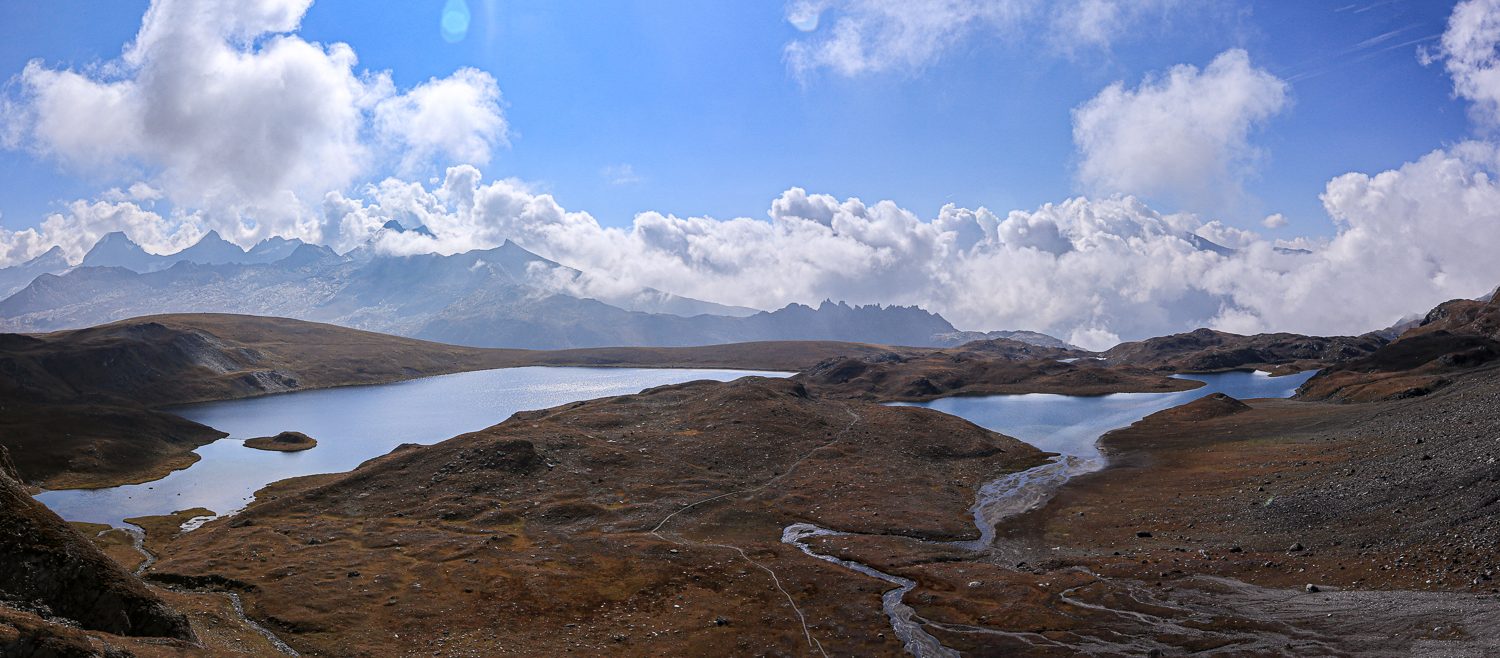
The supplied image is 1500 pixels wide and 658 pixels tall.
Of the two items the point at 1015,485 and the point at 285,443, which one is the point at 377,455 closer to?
the point at 285,443

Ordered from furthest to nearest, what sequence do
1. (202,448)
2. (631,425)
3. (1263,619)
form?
(202,448) < (631,425) < (1263,619)

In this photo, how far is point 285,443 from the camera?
160625mm

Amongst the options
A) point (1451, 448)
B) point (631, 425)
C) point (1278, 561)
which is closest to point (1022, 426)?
point (631, 425)

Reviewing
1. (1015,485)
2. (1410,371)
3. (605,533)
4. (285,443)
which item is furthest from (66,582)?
(1410,371)

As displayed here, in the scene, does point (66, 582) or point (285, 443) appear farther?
point (285, 443)

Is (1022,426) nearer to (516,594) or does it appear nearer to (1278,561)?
(1278,561)

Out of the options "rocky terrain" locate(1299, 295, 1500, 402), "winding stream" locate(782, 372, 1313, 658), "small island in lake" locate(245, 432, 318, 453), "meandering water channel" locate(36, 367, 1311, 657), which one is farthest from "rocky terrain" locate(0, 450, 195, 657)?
Result: "rocky terrain" locate(1299, 295, 1500, 402)

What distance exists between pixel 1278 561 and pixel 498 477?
3215 inches

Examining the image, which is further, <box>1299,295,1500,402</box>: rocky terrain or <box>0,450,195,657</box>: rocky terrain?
<box>1299,295,1500,402</box>: rocky terrain

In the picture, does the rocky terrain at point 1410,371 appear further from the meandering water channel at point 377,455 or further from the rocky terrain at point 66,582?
the rocky terrain at point 66,582

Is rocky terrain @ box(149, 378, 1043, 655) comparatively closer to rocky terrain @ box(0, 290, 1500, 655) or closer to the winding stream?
rocky terrain @ box(0, 290, 1500, 655)

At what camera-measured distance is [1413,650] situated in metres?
39.9

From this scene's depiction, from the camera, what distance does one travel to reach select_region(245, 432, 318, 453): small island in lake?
157 meters

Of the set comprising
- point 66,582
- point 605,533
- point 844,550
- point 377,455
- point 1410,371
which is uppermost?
point 1410,371
